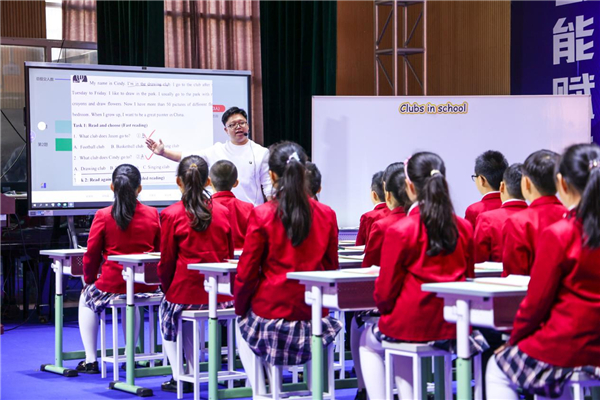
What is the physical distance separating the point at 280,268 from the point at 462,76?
19.4ft

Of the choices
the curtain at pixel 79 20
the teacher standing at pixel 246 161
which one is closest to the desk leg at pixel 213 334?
the teacher standing at pixel 246 161

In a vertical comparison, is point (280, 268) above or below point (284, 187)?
below

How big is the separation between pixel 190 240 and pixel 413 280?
61.3 inches

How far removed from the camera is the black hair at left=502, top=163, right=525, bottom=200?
4.20 m

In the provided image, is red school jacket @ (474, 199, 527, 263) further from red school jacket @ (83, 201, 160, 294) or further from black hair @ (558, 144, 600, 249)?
red school jacket @ (83, 201, 160, 294)

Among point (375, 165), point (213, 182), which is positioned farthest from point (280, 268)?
→ point (375, 165)

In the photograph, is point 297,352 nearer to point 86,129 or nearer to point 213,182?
point 213,182

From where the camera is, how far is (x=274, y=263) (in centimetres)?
358

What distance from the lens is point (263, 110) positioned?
9531 mm

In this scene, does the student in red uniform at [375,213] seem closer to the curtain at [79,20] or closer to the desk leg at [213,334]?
the desk leg at [213,334]

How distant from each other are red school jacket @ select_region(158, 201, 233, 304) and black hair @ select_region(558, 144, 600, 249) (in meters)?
2.15

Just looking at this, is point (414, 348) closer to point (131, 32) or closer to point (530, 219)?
point (530, 219)

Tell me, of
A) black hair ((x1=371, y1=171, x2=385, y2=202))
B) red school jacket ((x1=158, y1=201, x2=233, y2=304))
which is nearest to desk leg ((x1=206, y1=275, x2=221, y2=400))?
red school jacket ((x1=158, y1=201, x2=233, y2=304))

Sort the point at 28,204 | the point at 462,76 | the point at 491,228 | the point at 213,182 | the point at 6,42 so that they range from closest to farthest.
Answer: the point at 491,228 < the point at 213,182 < the point at 28,204 < the point at 6,42 < the point at 462,76
